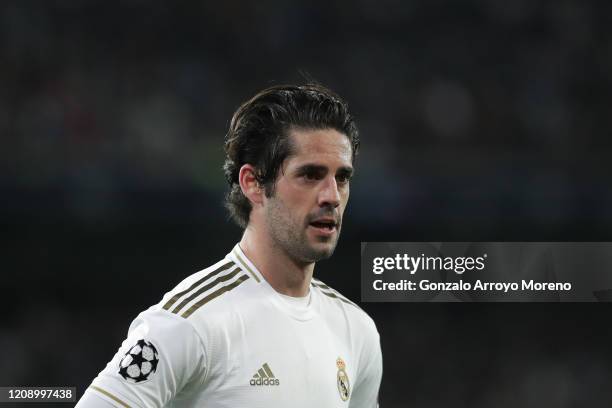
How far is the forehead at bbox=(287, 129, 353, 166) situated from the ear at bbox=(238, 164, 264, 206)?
15 centimetres

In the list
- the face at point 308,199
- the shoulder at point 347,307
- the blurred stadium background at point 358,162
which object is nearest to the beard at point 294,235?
the face at point 308,199

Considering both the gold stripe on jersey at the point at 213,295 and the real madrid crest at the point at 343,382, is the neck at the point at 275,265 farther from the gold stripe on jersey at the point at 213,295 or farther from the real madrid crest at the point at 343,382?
the real madrid crest at the point at 343,382

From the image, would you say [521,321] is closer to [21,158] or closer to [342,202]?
[21,158]

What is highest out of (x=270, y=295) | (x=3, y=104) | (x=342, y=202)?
(x=3, y=104)

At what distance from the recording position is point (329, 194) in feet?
8.87

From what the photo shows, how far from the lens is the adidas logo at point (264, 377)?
2611mm

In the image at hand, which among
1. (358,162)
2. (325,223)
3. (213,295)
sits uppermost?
(358,162)

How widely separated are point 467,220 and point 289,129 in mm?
5086

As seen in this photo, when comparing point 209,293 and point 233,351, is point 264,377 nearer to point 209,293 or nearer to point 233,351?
point 233,351

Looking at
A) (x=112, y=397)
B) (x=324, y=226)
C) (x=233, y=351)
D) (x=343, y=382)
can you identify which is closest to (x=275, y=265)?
(x=324, y=226)

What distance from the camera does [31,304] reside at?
7.68m

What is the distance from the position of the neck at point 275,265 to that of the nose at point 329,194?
225 millimetres

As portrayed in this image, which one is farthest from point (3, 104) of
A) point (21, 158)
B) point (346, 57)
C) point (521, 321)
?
point (521, 321)

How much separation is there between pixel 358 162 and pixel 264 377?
574cm
